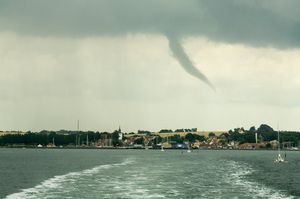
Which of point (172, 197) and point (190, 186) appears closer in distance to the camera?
point (172, 197)

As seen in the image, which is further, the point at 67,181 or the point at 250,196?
the point at 67,181

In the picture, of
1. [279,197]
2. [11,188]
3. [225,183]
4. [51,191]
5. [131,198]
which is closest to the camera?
[131,198]

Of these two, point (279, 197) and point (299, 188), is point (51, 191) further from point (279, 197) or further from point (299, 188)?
point (299, 188)

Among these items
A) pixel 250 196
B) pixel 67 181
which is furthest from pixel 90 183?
pixel 250 196

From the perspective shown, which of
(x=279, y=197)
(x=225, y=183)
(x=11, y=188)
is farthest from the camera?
(x=225, y=183)

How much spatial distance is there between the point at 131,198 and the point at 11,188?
26358 mm

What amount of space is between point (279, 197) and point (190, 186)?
725 inches

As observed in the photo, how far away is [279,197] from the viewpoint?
76312 millimetres

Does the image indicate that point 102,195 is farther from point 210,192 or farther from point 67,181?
point 67,181

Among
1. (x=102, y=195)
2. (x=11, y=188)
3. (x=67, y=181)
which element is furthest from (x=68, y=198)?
(x=67, y=181)

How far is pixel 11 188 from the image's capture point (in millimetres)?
88625

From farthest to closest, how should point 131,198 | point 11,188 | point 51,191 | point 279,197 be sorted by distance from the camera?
point 11,188
point 51,191
point 279,197
point 131,198

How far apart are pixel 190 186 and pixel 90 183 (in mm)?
17131

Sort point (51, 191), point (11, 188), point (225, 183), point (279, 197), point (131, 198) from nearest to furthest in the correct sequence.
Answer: point (131, 198) → point (279, 197) → point (51, 191) → point (11, 188) → point (225, 183)
